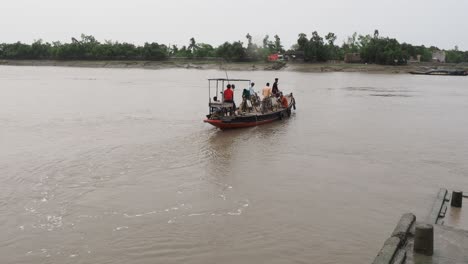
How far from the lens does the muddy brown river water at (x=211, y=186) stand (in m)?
7.57

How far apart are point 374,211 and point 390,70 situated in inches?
2765

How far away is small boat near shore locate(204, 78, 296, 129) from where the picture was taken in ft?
58.6

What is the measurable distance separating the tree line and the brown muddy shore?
198cm

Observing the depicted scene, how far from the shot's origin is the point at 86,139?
16.7 metres

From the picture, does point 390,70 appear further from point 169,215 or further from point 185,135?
point 169,215

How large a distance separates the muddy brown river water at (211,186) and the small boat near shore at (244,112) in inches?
16.8

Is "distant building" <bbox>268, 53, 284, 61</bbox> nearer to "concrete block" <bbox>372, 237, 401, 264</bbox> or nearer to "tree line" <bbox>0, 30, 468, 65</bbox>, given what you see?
"tree line" <bbox>0, 30, 468, 65</bbox>

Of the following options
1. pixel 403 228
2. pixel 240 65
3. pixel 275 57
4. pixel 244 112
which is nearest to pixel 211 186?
pixel 403 228

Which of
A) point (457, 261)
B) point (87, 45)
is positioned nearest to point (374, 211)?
point (457, 261)

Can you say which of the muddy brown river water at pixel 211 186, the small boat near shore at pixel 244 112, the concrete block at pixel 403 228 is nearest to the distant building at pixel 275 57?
the small boat near shore at pixel 244 112

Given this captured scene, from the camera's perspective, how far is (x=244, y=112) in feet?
63.0

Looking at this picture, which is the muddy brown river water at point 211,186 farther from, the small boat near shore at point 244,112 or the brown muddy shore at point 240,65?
the brown muddy shore at point 240,65

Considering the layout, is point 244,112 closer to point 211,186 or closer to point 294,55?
point 211,186

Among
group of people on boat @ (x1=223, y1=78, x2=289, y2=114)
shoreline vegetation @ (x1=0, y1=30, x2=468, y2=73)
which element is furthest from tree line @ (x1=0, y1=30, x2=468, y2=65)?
group of people on boat @ (x1=223, y1=78, x2=289, y2=114)
